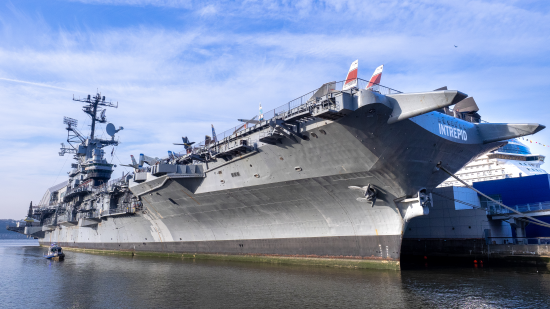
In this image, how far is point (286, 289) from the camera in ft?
41.0

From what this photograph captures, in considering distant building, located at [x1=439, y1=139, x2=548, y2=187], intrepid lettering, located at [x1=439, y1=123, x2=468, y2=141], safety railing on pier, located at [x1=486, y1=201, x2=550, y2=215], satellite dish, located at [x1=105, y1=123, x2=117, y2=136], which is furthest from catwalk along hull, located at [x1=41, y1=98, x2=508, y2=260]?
satellite dish, located at [x1=105, y1=123, x2=117, y2=136]

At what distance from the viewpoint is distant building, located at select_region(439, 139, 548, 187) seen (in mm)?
30578

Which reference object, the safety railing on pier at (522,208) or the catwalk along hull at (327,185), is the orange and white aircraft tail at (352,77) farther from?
the safety railing on pier at (522,208)

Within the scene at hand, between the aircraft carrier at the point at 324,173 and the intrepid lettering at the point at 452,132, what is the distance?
5cm

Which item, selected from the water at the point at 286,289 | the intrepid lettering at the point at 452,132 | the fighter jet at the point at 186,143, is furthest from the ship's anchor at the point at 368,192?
the fighter jet at the point at 186,143

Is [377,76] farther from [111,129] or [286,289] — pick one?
[111,129]

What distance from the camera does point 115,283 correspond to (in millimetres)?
15484

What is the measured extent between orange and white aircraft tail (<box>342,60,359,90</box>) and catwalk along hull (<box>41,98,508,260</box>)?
3.87 ft

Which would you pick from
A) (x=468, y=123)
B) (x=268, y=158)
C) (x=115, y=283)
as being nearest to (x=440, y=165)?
(x=468, y=123)

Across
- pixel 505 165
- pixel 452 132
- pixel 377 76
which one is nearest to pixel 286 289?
pixel 377 76

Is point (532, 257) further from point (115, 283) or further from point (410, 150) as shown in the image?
point (115, 283)

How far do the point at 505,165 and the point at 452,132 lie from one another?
19841mm

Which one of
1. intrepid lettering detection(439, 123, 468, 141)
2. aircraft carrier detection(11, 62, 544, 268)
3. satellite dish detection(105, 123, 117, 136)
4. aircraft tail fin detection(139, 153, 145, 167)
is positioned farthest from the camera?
satellite dish detection(105, 123, 117, 136)

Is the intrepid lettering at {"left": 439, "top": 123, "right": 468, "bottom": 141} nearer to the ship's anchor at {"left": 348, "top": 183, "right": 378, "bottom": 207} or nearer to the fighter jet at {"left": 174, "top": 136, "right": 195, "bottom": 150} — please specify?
the ship's anchor at {"left": 348, "top": 183, "right": 378, "bottom": 207}
